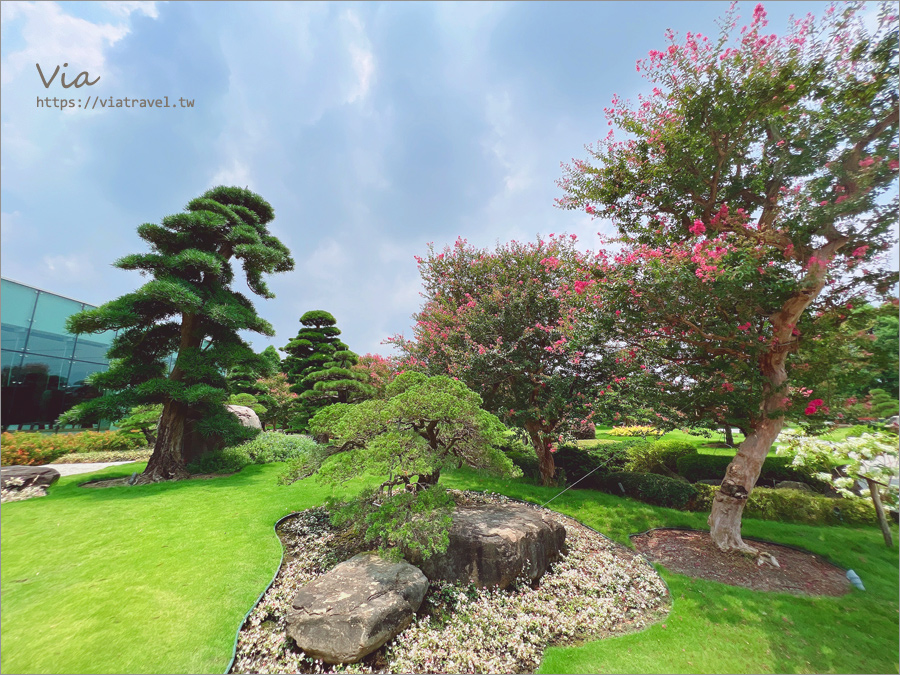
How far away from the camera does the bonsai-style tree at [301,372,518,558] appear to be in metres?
3.92

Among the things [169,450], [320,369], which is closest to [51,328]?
[169,450]

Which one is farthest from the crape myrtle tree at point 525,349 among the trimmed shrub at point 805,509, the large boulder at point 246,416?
the large boulder at point 246,416

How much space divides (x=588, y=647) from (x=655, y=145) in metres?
6.90

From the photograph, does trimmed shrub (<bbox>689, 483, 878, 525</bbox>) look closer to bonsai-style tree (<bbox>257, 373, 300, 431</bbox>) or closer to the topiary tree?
the topiary tree

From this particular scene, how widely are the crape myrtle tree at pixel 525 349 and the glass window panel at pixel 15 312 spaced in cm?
1386

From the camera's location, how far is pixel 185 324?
8500 millimetres

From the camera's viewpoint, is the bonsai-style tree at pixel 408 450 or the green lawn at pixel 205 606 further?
the bonsai-style tree at pixel 408 450

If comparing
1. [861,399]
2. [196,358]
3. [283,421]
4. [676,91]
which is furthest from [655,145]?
[283,421]

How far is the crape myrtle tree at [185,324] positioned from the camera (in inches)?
294

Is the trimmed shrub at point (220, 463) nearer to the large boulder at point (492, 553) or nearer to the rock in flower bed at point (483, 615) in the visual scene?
the rock in flower bed at point (483, 615)

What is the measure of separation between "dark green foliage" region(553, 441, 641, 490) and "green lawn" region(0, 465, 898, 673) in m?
3.50

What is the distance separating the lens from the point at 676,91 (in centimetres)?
480

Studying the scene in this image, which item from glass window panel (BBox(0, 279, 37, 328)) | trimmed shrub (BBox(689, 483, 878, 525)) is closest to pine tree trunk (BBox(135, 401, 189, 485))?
glass window panel (BBox(0, 279, 37, 328))

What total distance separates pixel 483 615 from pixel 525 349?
5523mm
